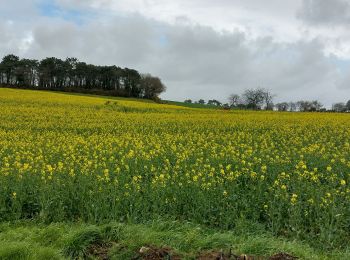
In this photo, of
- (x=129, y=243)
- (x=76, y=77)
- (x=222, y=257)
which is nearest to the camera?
(x=222, y=257)

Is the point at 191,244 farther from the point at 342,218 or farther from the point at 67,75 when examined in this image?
the point at 67,75

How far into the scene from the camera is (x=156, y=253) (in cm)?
569

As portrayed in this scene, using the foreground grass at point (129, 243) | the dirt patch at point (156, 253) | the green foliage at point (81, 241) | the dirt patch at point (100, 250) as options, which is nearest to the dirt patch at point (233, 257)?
the foreground grass at point (129, 243)

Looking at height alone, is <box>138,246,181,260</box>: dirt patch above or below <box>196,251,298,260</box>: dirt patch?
below

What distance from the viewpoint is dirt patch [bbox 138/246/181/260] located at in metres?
5.62

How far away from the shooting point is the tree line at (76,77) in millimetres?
99375

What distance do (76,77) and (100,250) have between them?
4041 inches

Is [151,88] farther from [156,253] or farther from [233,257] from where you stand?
[233,257]

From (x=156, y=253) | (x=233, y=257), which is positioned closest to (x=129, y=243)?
(x=156, y=253)

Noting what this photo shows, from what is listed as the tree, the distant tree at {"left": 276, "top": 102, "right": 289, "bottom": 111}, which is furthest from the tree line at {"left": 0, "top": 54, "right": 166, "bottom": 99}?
the distant tree at {"left": 276, "top": 102, "right": 289, "bottom": 111}

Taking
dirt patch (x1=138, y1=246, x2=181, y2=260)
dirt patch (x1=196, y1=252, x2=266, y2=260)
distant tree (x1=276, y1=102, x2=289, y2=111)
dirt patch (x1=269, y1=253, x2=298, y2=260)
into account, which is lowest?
dirt patch (x1=138, y1=246, x2=181, y2=260)

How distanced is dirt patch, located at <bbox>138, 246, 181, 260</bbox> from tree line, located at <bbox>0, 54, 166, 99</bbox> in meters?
88.5

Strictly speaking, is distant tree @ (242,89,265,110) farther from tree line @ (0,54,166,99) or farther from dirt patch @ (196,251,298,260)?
dirt patch @ (196,251,298,260)

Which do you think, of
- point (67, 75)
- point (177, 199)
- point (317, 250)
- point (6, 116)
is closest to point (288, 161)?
point (177, 199)
